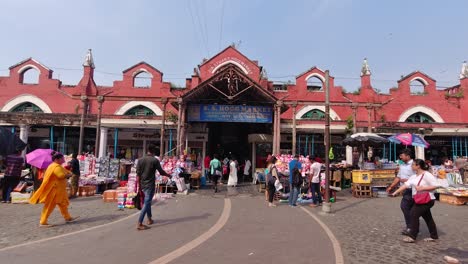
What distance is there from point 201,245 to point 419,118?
23.6 metres

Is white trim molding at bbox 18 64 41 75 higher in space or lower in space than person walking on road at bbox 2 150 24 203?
higher

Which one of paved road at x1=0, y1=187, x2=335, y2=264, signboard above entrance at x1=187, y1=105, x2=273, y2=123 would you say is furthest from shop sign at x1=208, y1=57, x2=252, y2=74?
paved road at x1=0, y1=187, x2=335, y2=264

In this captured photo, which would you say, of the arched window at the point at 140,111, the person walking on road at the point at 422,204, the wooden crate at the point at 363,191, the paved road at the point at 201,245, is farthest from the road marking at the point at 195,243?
the arched window at the point at 140,111

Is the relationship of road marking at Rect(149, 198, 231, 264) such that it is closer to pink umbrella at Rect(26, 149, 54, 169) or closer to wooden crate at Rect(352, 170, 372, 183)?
pink umbrella at Rect(26, 149, 54, 169)

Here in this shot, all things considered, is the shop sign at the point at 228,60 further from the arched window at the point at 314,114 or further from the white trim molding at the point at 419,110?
the white trim molding at the point at 419,110

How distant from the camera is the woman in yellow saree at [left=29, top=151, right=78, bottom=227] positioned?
686 cm

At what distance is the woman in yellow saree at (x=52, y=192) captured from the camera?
6.86 m

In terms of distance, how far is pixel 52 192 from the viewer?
7.01 m

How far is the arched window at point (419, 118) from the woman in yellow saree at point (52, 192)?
78.2 feet

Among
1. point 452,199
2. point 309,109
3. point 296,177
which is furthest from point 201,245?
point 309,109

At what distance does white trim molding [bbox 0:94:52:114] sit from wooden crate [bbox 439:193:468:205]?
24.7m

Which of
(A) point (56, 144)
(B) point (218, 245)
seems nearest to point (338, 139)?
(B) point (218, 245)

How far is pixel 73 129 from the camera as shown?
70.0 feet

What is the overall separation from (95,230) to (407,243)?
21.0ft
